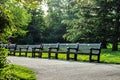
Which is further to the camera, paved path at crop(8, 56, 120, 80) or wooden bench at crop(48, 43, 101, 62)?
wooden bench at crop(48, 43, 101, 62)

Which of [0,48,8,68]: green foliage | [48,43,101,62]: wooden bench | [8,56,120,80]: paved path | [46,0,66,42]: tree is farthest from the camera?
[46,0,66,42]: tree

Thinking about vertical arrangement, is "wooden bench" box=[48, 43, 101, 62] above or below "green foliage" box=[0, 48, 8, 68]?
below

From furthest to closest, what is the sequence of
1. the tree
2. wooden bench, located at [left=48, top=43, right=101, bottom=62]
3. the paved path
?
the tree
wooden bench, located at [left=48, top=43, right=101, bottom=62]
the paved path

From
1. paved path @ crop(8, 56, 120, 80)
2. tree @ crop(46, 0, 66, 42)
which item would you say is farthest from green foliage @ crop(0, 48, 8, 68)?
tree @ crop(46, 0, 66, 42)

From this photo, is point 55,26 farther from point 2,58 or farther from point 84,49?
point 2,58

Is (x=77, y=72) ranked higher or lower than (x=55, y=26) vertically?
higher

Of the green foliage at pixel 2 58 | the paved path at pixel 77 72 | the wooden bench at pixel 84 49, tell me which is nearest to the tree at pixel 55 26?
the wooden bench at pixel 84 49

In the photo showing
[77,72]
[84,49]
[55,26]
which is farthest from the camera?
[55,26]

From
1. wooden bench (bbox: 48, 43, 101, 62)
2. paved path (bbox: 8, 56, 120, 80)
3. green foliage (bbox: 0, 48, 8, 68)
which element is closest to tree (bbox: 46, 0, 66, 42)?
wooden bench (bbox: 48, 43, 101, 62)

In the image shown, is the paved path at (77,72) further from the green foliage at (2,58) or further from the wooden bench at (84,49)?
the wooden bench at (84,49)

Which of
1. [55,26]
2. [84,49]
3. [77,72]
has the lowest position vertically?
[55,26]

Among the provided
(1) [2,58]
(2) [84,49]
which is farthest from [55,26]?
(1) [2,58]

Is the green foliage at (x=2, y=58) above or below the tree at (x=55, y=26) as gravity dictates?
above

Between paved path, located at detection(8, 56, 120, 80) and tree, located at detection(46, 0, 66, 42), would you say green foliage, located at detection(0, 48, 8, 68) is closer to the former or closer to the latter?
paved path, located at detection(8, 56, 120, 80)
